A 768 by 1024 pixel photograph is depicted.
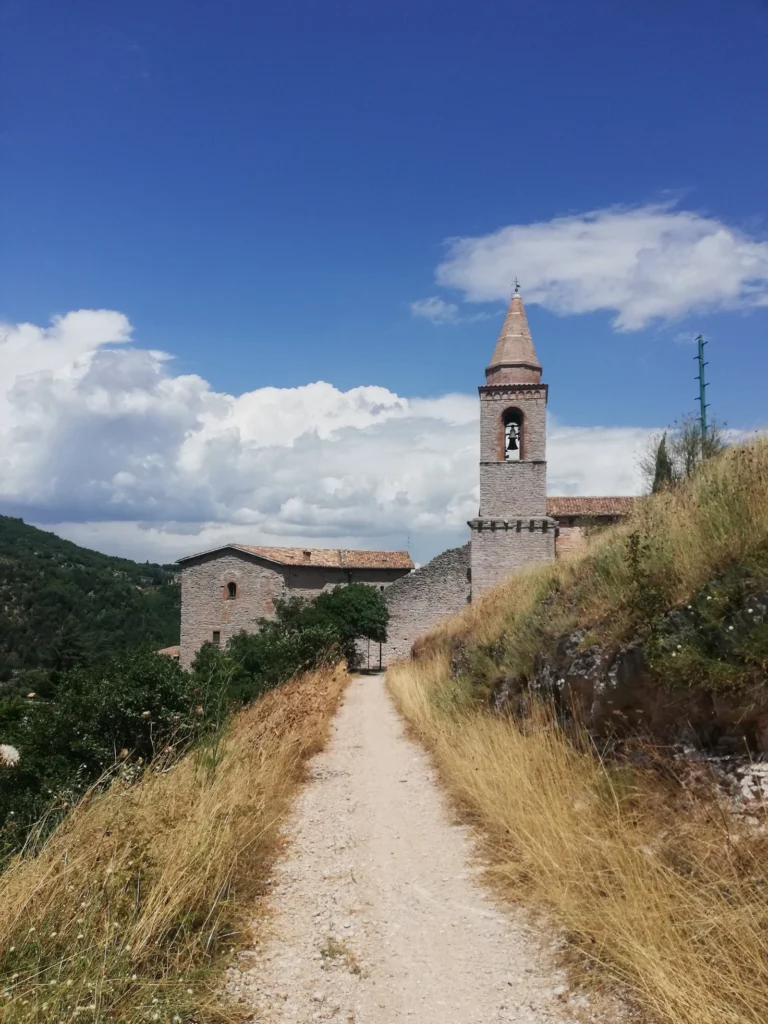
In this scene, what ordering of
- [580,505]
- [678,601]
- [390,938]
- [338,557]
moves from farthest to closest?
[338,557] < [580,505] < [678,601] < [390,938]

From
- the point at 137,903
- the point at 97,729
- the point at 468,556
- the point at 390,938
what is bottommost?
the point at 390,938

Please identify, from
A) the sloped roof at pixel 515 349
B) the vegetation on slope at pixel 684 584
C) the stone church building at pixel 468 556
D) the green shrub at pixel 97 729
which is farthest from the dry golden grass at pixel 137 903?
the sloped roof at pixel 515 349

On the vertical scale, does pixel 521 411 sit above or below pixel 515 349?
below

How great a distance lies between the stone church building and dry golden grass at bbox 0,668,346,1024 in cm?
1758

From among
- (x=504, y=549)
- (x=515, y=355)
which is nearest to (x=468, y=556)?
(x=504, y=549)

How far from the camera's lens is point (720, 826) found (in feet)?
11.2

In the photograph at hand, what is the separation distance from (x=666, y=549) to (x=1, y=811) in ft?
21.9

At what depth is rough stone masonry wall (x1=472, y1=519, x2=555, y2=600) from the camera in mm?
29188

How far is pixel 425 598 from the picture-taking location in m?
34.1

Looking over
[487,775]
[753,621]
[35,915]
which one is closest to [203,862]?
[35,915]

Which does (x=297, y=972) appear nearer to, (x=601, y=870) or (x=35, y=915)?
(x=35, y=915)

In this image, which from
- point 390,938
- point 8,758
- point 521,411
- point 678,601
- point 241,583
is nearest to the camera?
point 390,938

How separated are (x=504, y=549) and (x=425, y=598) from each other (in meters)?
6.09

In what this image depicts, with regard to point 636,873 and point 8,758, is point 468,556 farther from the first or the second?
point 636,873
